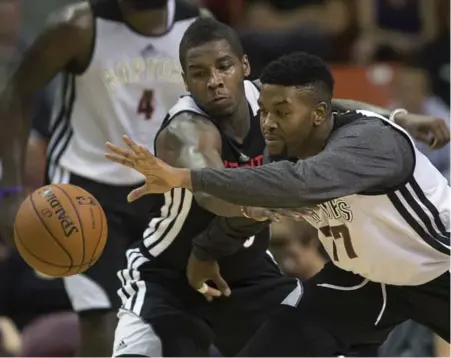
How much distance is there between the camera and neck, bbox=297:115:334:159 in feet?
11.5

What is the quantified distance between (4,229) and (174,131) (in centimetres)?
118

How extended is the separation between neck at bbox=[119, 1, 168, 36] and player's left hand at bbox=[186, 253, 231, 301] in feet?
4.05

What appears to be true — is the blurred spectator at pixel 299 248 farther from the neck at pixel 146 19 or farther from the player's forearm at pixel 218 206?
the neck at pixel 146 19

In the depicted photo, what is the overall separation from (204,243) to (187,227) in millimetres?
207

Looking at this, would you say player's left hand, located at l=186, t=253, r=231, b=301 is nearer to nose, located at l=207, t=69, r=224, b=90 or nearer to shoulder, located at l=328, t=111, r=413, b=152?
nose, located at l=207, t=69, r=224, b=90

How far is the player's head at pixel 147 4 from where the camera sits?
4.78 meters

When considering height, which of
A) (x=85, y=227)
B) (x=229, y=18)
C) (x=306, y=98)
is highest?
(x=306, y=98)

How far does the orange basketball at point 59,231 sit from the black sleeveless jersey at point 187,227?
405 mm

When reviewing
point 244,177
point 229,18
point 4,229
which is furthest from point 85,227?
point 229,18

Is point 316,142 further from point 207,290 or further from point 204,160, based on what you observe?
point 207,290

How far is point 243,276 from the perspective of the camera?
417cm

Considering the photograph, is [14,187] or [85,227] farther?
[14,187]

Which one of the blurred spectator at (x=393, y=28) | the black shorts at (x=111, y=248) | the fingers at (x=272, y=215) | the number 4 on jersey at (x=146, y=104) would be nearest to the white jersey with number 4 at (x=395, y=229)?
the fingers at (x=272, y=215)

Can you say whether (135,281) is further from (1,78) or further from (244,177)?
(1,78)
